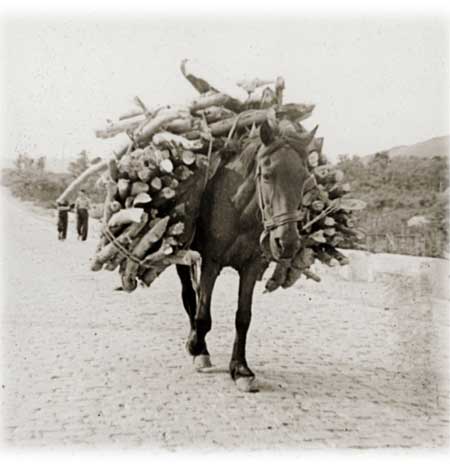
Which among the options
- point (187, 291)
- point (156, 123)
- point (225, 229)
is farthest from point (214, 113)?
point (187, 291)

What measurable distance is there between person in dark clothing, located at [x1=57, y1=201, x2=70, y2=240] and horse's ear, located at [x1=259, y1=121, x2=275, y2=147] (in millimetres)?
1380

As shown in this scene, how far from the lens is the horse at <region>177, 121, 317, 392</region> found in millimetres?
3812

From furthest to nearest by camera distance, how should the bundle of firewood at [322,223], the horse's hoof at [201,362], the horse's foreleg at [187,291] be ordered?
the horse's foreleg at [187,291]
the horse's hoof at [201,362]
the bundle of firewood at [322,223]

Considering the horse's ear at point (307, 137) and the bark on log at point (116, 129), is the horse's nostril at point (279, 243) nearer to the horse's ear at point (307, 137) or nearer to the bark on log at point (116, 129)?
the horse's ear at point (307, 137)

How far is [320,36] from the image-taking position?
181 inches

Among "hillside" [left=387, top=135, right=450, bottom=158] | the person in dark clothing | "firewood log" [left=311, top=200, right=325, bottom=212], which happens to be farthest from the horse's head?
the person in dark clothing

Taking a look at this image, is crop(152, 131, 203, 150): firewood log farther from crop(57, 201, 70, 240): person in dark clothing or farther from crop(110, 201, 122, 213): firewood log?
crop(57, 201, 70, 240): person in dark clothing

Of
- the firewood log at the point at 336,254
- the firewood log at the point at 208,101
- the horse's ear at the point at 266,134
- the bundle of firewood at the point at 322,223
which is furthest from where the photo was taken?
the firewood log at the point at 336,254

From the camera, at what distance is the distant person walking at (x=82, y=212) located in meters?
4.27

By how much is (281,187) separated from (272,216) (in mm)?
173

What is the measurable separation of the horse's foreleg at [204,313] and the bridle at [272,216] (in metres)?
0.43

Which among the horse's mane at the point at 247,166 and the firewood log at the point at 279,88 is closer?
the horse's mane at the point at 247,166

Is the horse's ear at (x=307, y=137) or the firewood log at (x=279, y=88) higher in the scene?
the firewood log at (x=279, y=88)

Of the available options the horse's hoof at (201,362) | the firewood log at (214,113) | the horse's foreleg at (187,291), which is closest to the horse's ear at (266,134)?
the firewood log at (214,113)
